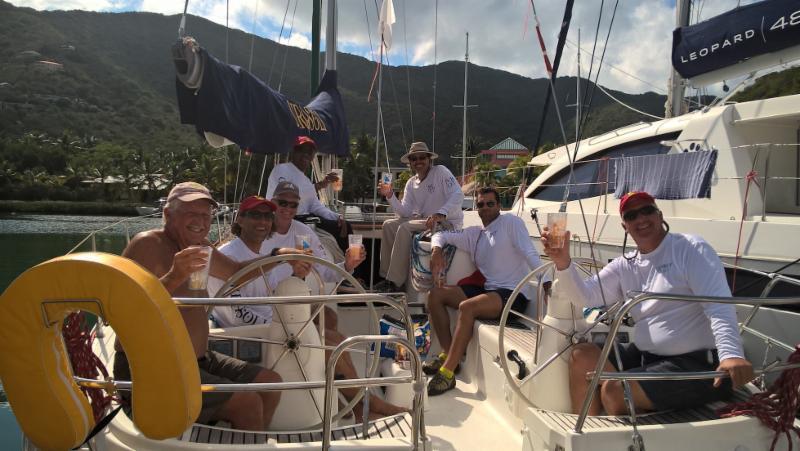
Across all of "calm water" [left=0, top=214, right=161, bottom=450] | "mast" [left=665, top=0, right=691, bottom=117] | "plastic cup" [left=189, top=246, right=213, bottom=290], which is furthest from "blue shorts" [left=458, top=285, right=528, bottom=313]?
"calm water" [left=0, top=214, right=161, bottom=450]

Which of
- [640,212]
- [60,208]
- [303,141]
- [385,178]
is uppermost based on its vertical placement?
[303,141]

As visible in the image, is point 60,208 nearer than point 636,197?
No

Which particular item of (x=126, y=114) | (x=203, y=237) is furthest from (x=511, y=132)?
(x=203, y=237)

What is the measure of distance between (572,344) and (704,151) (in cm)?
532

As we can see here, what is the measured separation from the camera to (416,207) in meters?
5.27

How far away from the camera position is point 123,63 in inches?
3895

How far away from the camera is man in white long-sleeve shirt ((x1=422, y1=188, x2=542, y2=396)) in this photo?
3443mm

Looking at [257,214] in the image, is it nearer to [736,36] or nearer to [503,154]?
[736,36]

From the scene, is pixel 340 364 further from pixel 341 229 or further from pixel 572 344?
pixel 341 229

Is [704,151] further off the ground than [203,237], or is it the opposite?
[704,151]

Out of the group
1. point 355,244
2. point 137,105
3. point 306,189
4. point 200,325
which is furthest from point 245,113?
point 137,105

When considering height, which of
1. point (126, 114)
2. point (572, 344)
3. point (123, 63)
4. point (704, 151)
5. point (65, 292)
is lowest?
point (572, 344)

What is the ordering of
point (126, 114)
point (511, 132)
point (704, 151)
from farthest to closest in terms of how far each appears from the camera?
point (511, 132) → point (126, 114) → point (704, 151)

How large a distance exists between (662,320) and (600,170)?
6.82 meters
